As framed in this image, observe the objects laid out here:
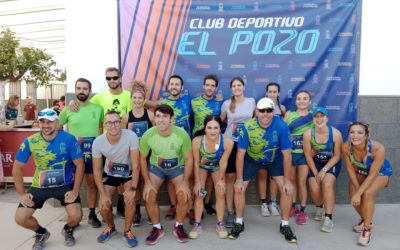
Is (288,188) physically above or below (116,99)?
below

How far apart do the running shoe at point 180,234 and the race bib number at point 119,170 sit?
0.78m

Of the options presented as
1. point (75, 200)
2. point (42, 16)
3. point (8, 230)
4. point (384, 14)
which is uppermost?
point (42, 16)

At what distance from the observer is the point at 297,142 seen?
4137 mm

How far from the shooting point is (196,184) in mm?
3670

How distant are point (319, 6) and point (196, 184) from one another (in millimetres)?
2811

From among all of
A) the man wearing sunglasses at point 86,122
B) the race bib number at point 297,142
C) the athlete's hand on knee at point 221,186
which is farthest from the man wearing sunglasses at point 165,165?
the race bib number at point 297,142

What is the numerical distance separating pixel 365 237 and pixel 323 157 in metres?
0.95

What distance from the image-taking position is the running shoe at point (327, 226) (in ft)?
12.5

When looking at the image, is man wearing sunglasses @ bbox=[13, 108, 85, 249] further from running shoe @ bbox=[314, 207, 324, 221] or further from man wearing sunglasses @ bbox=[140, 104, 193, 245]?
running shoe @ bbox=[314, 207, 324, 221]

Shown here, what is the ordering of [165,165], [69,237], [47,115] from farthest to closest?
[165,165], [69,237], [47,115]

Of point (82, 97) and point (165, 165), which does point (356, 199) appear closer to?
point (165, 165)

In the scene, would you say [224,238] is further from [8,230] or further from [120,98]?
[8,230]

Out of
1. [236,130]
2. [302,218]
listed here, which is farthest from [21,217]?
[302,218]

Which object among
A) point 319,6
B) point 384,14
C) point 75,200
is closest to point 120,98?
point 75,200
